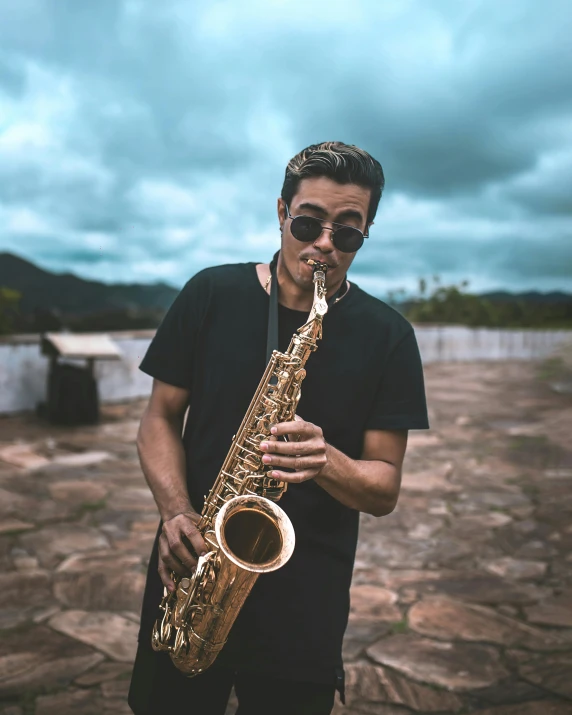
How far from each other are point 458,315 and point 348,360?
23.0m

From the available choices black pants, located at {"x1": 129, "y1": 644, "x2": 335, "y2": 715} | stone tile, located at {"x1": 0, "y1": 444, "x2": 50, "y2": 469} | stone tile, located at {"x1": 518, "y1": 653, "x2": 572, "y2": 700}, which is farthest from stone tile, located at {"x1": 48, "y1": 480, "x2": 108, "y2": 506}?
black pants, located at {"x1": 129, "y1": 644, "x2": 335, "y2": 715}

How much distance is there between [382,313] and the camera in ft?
7.39

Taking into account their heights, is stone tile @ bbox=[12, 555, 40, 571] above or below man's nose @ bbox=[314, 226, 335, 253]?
below

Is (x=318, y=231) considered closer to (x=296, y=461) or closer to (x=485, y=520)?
(x=296, y=461)

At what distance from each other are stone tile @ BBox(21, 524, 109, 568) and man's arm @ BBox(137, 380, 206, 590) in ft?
9.62

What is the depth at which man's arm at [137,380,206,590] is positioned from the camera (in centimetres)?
202

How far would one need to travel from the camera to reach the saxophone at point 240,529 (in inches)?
78.9

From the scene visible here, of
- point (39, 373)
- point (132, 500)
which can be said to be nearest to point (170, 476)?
point (132, 500)

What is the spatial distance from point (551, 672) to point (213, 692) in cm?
232

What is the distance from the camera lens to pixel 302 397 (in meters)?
2.19

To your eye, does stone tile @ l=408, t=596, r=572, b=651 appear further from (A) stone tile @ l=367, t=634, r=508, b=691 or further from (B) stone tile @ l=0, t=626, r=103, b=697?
(B) stone tile @ l=0, t=626, r=103, b=697

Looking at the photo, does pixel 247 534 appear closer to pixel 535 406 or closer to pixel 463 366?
pixel 535 406

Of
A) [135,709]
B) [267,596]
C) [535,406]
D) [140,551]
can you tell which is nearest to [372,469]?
[267,596]

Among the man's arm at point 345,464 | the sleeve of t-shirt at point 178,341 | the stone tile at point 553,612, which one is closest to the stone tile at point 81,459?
the stone tile at point 553,612
